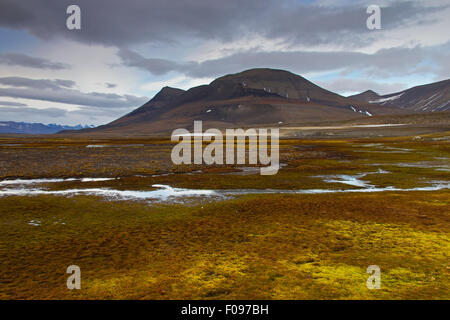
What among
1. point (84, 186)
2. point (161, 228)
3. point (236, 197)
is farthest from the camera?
point (84, 186)

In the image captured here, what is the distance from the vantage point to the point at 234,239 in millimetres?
11219

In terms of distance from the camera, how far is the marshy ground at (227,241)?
766cm

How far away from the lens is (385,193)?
19.4 metres

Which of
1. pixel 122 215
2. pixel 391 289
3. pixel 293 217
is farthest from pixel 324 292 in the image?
pixel 122 215

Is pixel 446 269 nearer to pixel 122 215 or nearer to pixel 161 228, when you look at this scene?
pixel 161 228

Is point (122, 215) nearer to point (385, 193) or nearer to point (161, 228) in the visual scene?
point (161, 228)

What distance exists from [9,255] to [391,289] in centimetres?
1066

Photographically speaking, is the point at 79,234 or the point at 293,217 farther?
the point at 293,217

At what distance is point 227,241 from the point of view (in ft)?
36.2

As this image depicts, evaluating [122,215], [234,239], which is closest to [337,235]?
[234,239]

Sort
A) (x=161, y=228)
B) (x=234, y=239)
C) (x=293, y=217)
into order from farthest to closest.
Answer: (x=293, y=217) < (x=161, y=228) < (x=234, y=239)

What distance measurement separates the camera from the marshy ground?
7.66m
